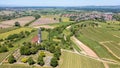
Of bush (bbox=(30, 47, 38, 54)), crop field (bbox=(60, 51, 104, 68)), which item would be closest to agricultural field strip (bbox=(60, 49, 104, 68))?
crop field (bbox=(60, 51, 104, 68))

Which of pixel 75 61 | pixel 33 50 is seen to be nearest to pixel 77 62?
pixel 75 61

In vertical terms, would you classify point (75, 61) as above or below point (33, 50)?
below

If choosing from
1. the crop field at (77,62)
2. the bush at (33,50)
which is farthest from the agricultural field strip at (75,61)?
the bush at (33,50)

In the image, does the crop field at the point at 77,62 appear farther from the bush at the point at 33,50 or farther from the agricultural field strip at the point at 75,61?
the bush at the point at 33,50

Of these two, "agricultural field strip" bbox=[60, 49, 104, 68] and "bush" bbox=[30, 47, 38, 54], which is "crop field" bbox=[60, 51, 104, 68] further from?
"bush" bbox=[30, 47, 38, 54]

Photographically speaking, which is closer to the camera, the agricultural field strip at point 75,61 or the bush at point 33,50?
the agricultural field strip at point 75,61

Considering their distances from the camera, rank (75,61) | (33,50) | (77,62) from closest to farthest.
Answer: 1. (77,62)
2. (75,61)
3. (33,50)

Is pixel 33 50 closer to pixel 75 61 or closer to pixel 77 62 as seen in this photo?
pixel 75 61

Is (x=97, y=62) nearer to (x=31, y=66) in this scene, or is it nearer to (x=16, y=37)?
(x=31, y=66)

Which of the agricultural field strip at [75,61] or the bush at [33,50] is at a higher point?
the bush at [33,50]

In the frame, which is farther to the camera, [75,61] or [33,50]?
[33,50]
